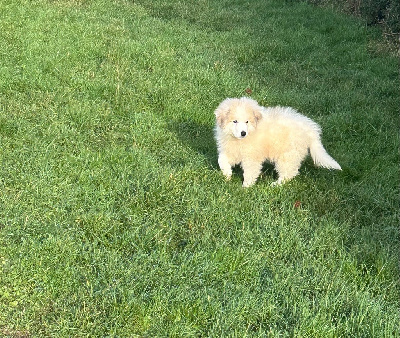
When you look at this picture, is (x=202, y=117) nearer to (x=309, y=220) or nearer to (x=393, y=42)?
(x=309, y=220)

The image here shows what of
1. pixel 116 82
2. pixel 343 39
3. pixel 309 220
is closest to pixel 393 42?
pixel 343 39

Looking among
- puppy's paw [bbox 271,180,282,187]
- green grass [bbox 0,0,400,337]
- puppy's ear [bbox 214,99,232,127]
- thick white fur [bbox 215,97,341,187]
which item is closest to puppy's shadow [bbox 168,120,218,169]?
green grass [bbox 0,0,400,337]

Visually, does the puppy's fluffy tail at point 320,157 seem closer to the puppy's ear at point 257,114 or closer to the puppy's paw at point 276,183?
the puppy's paw at point 276,183

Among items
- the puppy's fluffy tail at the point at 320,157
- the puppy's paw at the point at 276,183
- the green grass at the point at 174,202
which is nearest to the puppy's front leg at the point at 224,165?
the green grass at the point at 174,202

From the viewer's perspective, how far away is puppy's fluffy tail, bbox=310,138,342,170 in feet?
17.4

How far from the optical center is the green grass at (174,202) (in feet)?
11.3

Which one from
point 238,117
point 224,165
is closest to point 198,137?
point 224,165

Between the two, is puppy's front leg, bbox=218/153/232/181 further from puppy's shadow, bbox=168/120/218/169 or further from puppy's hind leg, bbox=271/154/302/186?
puppy's hind leg, bbox=271/154/302/186

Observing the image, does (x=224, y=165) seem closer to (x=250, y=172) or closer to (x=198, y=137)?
(x=250, y=172)

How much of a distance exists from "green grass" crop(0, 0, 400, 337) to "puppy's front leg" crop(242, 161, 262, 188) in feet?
0.39

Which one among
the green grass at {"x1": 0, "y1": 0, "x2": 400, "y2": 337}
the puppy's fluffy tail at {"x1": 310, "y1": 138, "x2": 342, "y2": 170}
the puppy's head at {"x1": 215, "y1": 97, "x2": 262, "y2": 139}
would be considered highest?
the puppy's head at {"x1": 215, "y1": 97, "x2": 262, "y2": 139}

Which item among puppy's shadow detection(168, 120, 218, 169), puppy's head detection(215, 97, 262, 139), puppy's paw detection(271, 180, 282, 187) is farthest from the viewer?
puppy's shadow detection(168, 120, 218, 169)

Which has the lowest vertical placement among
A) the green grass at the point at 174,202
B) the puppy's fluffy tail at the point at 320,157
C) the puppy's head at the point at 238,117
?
the green grass at the point at 174,202

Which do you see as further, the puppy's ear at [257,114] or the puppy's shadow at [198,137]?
the puppy's shadow at [198,137]
